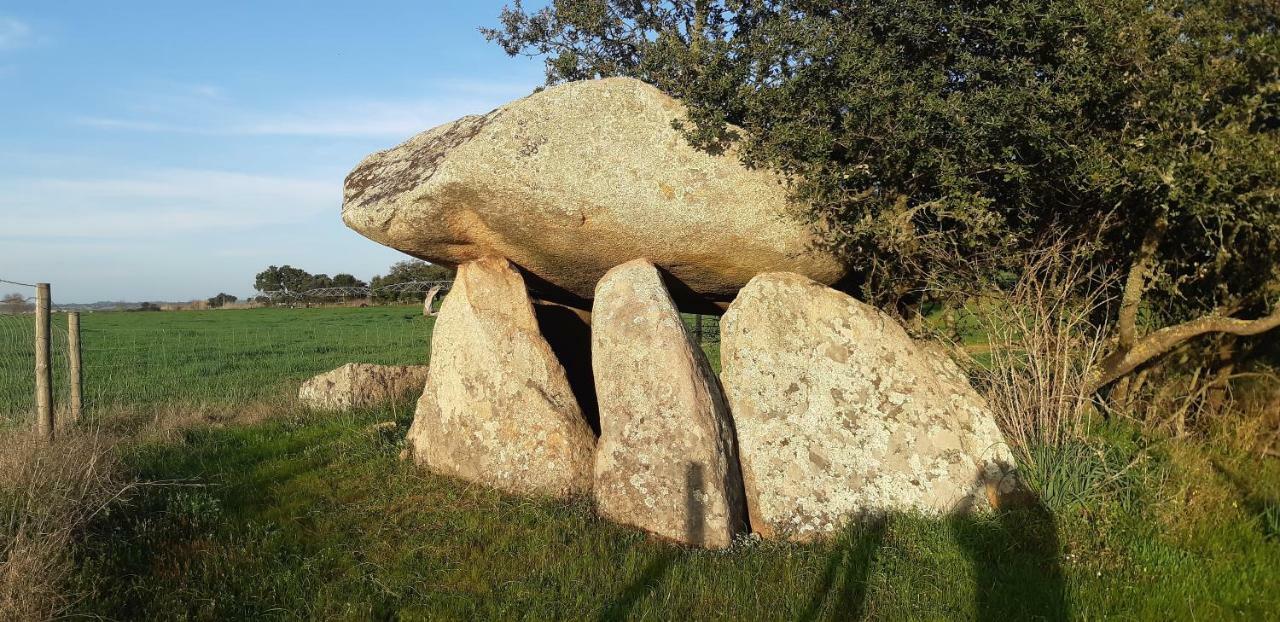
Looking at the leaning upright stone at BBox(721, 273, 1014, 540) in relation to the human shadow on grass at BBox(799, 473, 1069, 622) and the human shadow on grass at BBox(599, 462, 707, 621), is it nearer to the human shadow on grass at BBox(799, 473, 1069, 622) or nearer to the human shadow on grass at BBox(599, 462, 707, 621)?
the human shadow on grass at BBox(799, 473, 1069, 622)

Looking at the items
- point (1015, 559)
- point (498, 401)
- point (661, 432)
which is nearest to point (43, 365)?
point (498, 401)

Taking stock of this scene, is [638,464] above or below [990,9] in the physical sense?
below

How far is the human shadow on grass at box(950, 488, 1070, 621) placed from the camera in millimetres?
5191

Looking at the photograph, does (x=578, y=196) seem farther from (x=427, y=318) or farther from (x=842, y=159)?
(x=427, y=318)

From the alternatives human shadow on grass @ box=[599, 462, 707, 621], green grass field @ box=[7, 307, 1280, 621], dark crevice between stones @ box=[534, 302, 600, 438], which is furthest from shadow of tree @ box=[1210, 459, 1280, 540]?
dark crevice between stones @ box=[534, 302, 600, 438]

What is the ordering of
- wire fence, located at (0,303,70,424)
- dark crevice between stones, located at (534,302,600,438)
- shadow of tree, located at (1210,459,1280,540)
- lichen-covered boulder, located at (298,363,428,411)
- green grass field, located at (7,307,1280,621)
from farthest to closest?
lichen-covered boulder, located at (298,363,428,411)
dark crevice between stones, located at (534,302,600,438)
wire fence, located at (0,303,70,424)
shadow of tree, located at (1210,459,1280,540)
green grass field, located at (7,307,1280,621)

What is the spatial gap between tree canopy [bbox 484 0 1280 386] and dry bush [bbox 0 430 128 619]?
5.91 meters

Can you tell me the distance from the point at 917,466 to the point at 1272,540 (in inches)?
97.9

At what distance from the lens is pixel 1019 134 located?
280 inches

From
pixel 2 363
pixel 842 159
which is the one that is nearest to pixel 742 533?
pixel 842 159

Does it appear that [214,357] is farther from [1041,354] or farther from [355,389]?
[1041,354]

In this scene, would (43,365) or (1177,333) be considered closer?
(1177,333)

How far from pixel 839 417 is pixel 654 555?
228 cm

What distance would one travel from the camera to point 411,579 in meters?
5.84
